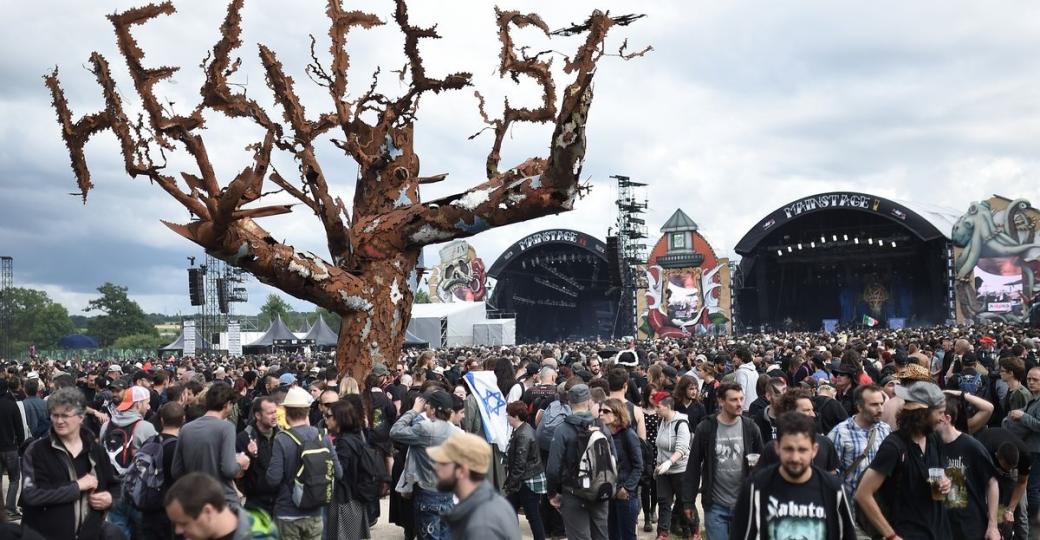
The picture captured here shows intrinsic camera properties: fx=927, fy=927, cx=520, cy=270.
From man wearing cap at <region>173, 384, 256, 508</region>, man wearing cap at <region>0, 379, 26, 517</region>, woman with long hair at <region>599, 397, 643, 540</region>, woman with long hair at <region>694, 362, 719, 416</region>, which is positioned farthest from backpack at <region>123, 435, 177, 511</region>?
woman with long hair at <region>694, 362, 719, 416</region>

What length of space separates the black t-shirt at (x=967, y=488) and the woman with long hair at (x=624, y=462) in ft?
7.87

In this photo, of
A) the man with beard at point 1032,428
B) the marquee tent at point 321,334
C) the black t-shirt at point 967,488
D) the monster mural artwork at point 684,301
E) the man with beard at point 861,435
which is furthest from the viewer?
the monster mural artwork at point 684,301

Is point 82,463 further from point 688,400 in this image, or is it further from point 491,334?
Answer: point 491,334

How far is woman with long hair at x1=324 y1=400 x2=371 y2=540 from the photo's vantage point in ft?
22.0

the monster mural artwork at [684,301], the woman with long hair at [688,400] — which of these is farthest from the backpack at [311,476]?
the monster mural artwork at [684,301]

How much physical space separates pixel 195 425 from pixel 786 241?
41526 mm

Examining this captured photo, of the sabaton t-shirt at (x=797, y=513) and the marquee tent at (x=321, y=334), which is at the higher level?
the marquee tent at (x=321, y=334)

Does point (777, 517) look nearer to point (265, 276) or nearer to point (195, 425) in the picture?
point (195, 425)

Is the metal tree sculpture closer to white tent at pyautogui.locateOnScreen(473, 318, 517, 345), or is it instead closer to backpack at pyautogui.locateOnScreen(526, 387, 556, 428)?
backpack at pyautogui.locateOnScreen(526, 387, 556, 428)

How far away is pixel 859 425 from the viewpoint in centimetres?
613

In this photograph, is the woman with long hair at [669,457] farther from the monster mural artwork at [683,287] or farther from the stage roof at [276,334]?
the monster mural artwork at [683,287]

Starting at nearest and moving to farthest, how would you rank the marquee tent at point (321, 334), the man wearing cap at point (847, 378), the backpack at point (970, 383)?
the man wearing cap at point (847, 378) → the backpack at point (970, 383) → the marquee tent at point (321, 334)

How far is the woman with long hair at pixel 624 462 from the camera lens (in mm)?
6676

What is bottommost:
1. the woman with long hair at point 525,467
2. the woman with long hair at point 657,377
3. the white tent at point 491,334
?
the woman with long hair at point 525,467
